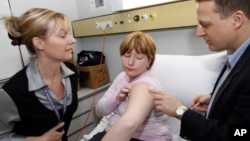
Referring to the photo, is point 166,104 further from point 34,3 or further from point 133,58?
point 34,3

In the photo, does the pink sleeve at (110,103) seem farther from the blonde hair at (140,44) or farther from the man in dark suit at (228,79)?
the man in dark suit at (228,79)

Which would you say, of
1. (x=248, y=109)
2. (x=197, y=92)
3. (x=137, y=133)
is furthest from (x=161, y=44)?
(x=248, y=109)

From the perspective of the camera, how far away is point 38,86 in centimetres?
135

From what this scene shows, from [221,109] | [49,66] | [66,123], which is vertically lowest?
[66,123]

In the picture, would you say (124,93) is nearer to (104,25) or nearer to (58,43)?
(58,43)

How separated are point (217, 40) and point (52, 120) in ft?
3.39

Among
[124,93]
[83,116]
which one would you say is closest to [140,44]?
[124,93]

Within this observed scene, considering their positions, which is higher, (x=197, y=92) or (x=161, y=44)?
(x=161, y=44)

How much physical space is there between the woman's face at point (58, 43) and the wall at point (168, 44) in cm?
86

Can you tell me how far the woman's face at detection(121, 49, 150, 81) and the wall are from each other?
2.00 ft

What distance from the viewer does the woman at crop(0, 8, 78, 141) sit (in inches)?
51.6

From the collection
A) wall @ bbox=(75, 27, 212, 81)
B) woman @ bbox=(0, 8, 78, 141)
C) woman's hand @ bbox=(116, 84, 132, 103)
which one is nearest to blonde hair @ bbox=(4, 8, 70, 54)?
woman @ bbox=(0, 8, 78, 141)

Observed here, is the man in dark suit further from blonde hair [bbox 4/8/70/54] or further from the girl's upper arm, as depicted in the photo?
blonde hair [bbox 4/8/70/54]

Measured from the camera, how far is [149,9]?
1.88 m
